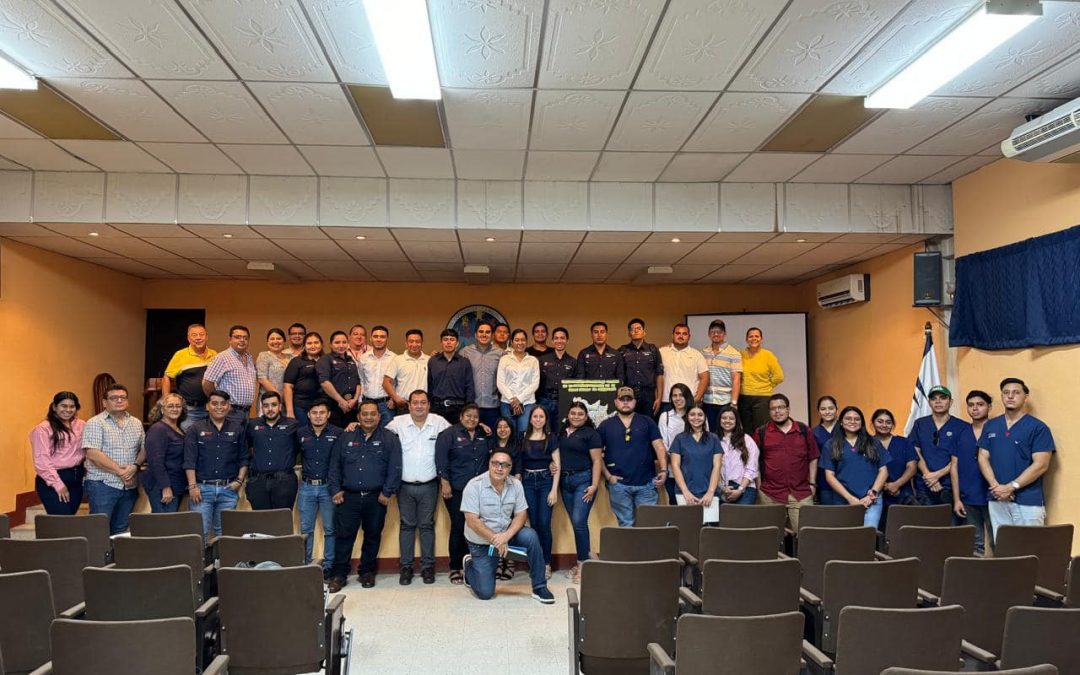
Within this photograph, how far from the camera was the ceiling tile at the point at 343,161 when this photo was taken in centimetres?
551

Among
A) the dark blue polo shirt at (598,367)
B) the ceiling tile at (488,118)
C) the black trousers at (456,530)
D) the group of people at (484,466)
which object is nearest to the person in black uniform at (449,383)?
the group of people at (484,466)

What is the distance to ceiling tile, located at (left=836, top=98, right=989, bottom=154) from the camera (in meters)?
4.57

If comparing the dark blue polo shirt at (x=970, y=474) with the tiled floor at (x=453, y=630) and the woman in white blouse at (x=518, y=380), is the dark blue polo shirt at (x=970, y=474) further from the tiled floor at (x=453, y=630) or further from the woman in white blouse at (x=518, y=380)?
the woman in white blouse at (x=518, y=380)

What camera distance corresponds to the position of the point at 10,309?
21.9 ft

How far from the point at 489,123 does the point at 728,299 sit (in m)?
6.34

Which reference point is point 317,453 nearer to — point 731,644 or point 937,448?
point 731,644

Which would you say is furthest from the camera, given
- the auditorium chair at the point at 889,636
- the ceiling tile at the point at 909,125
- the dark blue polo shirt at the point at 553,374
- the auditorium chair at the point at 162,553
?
the dark blue polo shirt at the point at 553,374

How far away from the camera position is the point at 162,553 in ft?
12.1

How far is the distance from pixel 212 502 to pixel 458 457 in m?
1.97

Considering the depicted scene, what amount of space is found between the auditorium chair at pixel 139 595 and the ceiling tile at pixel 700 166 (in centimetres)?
453

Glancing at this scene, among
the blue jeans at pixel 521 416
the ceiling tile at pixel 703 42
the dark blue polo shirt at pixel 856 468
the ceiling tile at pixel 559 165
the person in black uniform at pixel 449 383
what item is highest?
the ceiling tile at pixel 559 165

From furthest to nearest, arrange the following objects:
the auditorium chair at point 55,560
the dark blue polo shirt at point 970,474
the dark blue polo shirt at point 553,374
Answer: the dark blue polo shirt at point 553,374 < the dark blue polo shirt at point 970,474 < the auditorium chair at point 55,560

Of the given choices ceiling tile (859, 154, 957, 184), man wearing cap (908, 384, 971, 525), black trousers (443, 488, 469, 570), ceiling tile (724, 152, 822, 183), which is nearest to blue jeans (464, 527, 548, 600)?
black trousers (443, 488, 469, 570)

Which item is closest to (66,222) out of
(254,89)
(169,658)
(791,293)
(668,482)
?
(254,89)
